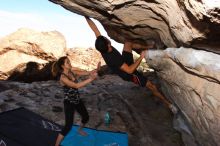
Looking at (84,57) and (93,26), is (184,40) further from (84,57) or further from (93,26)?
(84,57)

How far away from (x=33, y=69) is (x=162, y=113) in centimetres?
726

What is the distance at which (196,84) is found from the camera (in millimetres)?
6086

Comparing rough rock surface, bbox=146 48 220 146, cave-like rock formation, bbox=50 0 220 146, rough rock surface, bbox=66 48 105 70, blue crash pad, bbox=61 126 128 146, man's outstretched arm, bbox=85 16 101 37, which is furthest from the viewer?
rough rock surface, bbox=66 48 105 70

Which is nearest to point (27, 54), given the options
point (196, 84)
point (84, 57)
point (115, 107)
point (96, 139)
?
point (84, 57)

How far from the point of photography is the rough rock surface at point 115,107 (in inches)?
392

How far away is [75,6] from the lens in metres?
7.34

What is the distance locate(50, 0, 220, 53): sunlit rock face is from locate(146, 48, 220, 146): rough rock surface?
0.25 meters

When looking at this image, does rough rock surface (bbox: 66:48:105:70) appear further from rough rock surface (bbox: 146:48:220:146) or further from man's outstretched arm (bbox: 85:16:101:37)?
rough rock surface (bbox: 146:48:220:146)

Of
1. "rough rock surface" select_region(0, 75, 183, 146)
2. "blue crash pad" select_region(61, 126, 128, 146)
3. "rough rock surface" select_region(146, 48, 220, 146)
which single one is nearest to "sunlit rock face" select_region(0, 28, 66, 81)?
"rough rock surface" select_region(0, 75, 183, 146)

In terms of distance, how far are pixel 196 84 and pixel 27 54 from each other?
37.1ft

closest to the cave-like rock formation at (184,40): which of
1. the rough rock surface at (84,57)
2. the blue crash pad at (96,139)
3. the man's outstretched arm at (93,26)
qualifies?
the man's outstretched arm at (93,26)

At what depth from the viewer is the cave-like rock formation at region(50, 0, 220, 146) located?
5117 millimetres

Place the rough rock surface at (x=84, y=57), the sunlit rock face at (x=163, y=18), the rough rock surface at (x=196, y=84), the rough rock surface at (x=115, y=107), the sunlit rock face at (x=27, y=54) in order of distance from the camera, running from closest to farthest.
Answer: the sunlit rock face at (x=163, y=18), the rough rock surface at (x=196, y=84), the rough rock surface at (x=115, y=107), the sunlit rock face at (x=27, y=54), the rough rock surface at (x=84, y=57)

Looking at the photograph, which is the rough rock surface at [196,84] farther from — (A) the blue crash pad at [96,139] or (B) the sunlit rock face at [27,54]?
(B) the sunlit rock face at [27,54]
